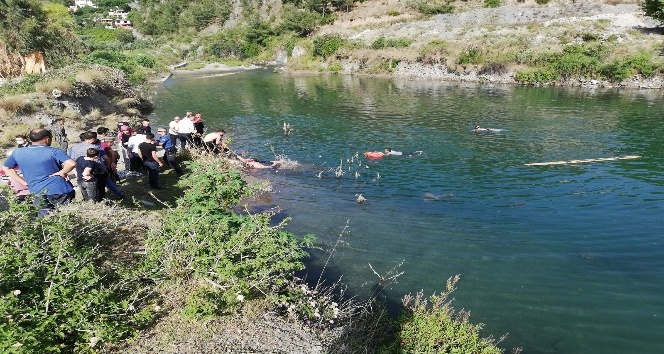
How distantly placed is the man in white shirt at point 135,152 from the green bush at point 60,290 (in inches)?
259

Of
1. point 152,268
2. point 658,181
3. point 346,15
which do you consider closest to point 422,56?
point 346,15

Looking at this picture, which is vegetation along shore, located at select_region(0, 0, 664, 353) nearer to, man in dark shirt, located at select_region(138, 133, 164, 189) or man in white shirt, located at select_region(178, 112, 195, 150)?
man in dark shirt, located at select_region(138, 133, 164, 189)

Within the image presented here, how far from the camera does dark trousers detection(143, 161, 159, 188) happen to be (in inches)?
519

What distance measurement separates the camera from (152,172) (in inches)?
528

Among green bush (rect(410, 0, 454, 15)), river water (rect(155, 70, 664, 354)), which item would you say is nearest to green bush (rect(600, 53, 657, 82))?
river water (rect(155, 70, 664, 354))

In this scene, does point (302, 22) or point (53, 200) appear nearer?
point (53, 200)

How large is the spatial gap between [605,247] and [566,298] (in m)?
3.41

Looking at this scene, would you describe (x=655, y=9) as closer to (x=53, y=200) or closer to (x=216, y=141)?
(x=216, y=141)

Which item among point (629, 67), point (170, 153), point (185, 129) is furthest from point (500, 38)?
point (170, 153)

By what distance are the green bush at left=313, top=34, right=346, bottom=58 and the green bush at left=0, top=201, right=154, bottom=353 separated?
70.2 m

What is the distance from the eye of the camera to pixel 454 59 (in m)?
57.5

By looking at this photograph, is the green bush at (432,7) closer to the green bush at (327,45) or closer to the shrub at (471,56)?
the green bush at (327,45)

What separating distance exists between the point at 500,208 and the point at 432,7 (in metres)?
75.5

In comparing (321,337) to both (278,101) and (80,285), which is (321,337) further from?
(278,101)
